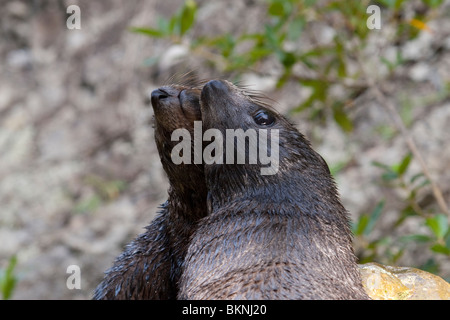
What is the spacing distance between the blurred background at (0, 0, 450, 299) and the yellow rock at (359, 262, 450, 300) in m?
1.22

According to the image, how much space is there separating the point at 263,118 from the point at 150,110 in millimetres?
4931

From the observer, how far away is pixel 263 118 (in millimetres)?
2928

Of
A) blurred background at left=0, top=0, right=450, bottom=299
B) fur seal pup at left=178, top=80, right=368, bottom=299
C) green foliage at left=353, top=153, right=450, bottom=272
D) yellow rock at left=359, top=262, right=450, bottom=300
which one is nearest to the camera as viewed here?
fur seal pup at left=178, top=80, right=368, bottom=299

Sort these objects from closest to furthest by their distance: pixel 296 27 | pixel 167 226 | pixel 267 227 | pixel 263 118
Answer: pixel 267 227, pixel 263 118, pixel 167 226, pixel 296 27

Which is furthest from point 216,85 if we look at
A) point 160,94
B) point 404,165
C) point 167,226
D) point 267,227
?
point 404,165

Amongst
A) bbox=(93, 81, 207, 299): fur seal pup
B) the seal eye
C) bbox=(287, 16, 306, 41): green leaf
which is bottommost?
bbox=(93, 81, 207, 299): fur seal pup

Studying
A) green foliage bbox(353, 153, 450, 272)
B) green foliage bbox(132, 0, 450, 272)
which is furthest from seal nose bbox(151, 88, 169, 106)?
green foliage bbox(132, 0, 450, 272)

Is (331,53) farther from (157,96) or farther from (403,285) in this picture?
(403,285)

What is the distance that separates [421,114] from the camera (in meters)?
5.97

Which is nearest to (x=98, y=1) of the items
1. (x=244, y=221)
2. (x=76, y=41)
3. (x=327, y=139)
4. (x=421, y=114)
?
(x=76, y=41)

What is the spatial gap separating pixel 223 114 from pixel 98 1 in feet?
21.0

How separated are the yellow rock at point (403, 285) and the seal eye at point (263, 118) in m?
0.82

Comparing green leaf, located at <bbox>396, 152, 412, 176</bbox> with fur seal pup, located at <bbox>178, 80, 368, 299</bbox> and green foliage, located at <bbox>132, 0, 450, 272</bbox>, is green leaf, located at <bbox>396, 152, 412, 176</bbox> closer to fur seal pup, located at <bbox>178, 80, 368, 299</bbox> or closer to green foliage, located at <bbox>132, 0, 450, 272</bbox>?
green foliage, located at <bbox>132, 0, 450, 272</bbox>

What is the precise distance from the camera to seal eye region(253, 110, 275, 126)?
2914 millimetres
